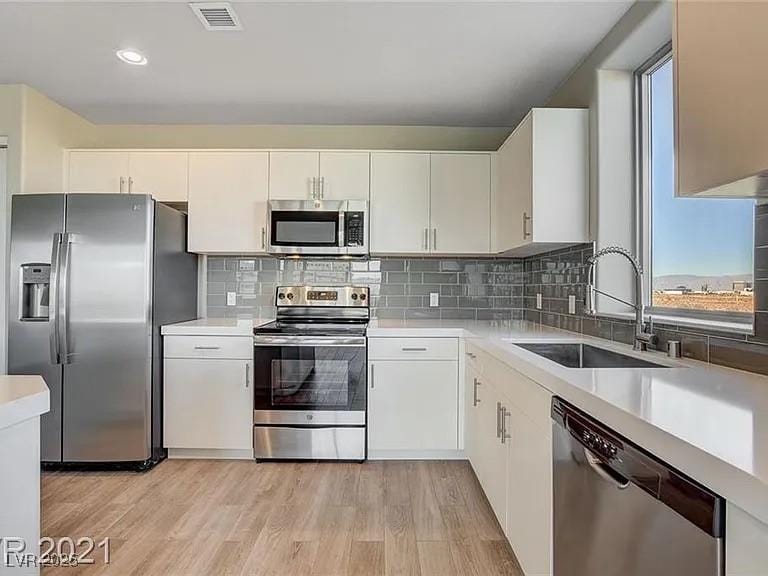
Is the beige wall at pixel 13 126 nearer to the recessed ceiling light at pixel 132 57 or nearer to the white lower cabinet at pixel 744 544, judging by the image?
the recessed ceiling light at pixel 132 57

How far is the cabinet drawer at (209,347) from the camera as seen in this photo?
321cm

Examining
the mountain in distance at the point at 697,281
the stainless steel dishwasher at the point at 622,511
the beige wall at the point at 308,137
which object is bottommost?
the stainless steel dishwasher at the point at 622,511

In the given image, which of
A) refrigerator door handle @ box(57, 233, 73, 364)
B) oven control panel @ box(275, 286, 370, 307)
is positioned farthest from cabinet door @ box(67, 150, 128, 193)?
oven control panel @ box(275, 286, 370, 307)

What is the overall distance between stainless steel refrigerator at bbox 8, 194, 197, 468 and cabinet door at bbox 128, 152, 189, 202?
0.54m

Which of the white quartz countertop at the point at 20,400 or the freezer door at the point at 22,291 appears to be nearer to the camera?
the white quartz countertop at the point at 20,400

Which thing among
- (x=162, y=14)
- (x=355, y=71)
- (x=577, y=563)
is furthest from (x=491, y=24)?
(x=577, y=563)

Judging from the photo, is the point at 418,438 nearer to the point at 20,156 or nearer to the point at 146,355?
the point at 146,355

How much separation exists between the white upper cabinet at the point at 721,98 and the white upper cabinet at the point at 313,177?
2.42m

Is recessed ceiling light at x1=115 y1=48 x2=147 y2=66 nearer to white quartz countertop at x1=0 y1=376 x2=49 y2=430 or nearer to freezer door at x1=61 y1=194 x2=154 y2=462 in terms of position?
freezer door at x1=61 y1=194 x2=154 y2=462

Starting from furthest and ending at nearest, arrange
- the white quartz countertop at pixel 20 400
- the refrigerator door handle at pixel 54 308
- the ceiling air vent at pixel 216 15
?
1. the refrigerator door handle at pixel 54 308
2. the ceiling air vent at pixel 216 15
3. the white quartz countertop at pixel 20 400

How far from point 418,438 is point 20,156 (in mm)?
3103

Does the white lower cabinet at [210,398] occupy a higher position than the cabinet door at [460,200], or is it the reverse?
the cabinet door at [460,200]

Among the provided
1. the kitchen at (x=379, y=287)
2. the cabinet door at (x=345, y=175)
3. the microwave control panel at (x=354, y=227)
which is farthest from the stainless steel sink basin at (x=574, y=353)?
the cabinet door at (x=345, y=175)

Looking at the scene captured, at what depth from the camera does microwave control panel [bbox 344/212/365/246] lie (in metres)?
3.46
